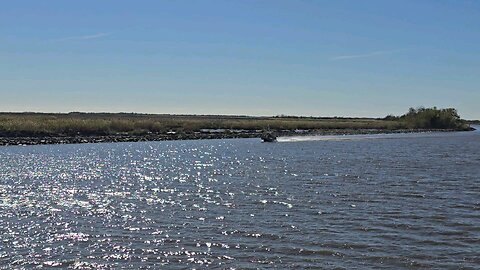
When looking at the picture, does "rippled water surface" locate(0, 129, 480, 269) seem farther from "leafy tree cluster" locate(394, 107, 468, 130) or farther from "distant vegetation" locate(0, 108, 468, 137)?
"leafy tree cluster" locate(394, 107, 468, 130)

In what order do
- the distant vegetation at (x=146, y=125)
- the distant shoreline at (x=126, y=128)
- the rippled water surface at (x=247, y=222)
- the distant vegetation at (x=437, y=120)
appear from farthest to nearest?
1. the distant vegetation at (x=437, y=120)
2. the distant vegetation at (x=146, y=125)
3. the distant shoreline at (x=126, y=128)
4. the rippled water surface at (x=247, y=222)

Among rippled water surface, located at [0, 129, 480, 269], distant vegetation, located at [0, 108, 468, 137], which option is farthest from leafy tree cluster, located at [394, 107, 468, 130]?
rippled water surface, located at [0, 129, 480, 269]

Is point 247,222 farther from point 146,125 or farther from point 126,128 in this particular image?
point 146,125

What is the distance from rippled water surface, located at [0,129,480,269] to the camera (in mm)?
14133

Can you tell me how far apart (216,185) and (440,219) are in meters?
14.0

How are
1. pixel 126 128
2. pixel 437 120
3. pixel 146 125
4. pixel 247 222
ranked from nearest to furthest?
pixel 247 222
pixel 126 128
pixel 146 125
pixel 437 120

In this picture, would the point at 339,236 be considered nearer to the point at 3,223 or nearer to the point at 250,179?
the point at 3,223

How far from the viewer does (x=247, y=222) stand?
18.8 meters

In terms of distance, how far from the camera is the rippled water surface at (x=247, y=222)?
1413 cm

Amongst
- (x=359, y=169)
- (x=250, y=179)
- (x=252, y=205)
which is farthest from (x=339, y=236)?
(x=359, y=169)

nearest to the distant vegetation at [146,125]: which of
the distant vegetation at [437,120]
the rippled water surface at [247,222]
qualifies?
the distant vegetation at [437,120]

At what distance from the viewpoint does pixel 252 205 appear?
74.4ft

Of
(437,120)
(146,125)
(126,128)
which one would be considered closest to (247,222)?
(126,128)

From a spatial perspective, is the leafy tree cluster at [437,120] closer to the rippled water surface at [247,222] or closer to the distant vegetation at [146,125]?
the distant vegetation at [146,125]
